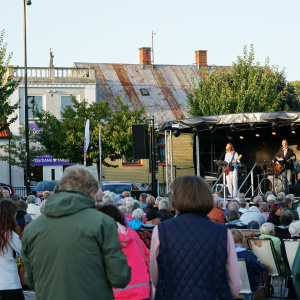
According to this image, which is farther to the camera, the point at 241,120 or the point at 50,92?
the point at 50,92

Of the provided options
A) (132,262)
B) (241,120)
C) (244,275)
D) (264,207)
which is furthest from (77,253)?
(241,120)

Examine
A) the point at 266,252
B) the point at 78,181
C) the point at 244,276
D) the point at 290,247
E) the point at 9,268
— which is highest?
the point at 78,181

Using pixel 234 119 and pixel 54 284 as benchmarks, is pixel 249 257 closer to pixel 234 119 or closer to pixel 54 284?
pixel 54 284

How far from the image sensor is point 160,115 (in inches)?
1753

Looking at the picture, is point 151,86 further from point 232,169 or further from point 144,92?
point 232,169

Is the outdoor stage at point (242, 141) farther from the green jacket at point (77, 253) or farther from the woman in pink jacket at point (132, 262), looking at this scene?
the green jacket at point (77, 253)

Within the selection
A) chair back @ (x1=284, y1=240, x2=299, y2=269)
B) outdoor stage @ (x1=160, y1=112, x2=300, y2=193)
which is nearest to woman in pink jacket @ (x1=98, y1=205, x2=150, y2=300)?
chair back @ (x1=284, y1=240, x2=299, y2=269)

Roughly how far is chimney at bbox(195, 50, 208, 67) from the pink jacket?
46560mm

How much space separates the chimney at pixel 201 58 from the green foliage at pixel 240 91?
10053 millimetres

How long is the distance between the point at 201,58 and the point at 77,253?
48333mm

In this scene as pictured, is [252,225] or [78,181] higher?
[78,181]

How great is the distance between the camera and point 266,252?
9078 millimetres

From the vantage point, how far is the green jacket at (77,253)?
402 centimetres

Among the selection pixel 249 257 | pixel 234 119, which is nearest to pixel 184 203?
pixel 249 257
